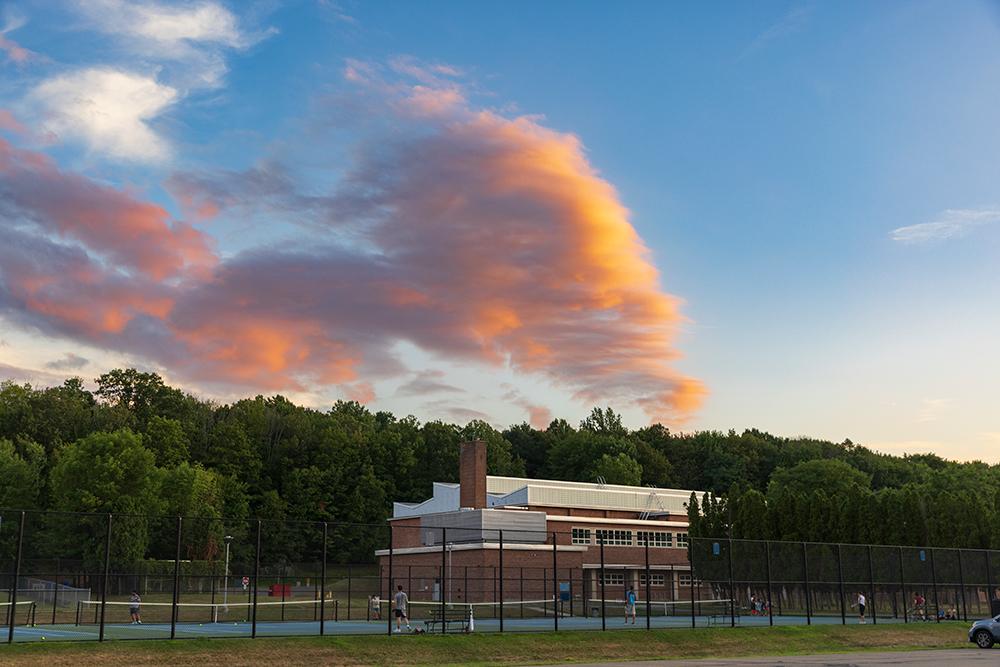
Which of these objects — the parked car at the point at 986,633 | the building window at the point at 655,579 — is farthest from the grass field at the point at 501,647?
the building window at the point at 655,579

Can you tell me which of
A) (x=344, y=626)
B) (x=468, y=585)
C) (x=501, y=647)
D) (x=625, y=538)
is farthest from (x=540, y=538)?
(x=501, y=647)

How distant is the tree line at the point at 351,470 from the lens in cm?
7862

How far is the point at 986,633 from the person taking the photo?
1646 inches

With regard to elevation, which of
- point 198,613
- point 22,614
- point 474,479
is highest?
point 474,479

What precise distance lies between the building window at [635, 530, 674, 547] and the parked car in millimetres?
50289

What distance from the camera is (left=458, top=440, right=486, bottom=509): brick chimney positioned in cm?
8362

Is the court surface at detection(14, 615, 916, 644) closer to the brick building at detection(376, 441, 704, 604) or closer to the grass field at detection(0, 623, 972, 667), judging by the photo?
the grass field at detection(0, 623, 972, 667)

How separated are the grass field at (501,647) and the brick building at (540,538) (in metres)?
24.0

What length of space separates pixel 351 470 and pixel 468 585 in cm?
6793

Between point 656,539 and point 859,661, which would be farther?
point 656,539

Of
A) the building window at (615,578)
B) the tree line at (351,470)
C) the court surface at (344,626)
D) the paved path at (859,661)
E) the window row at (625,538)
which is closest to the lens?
the paved path at (859,661)

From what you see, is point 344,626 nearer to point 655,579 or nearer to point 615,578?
point 615,578

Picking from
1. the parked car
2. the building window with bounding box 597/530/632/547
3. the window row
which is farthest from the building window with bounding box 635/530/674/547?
the parked car

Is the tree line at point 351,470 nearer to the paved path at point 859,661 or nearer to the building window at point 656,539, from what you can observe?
the building window at point 656,539
